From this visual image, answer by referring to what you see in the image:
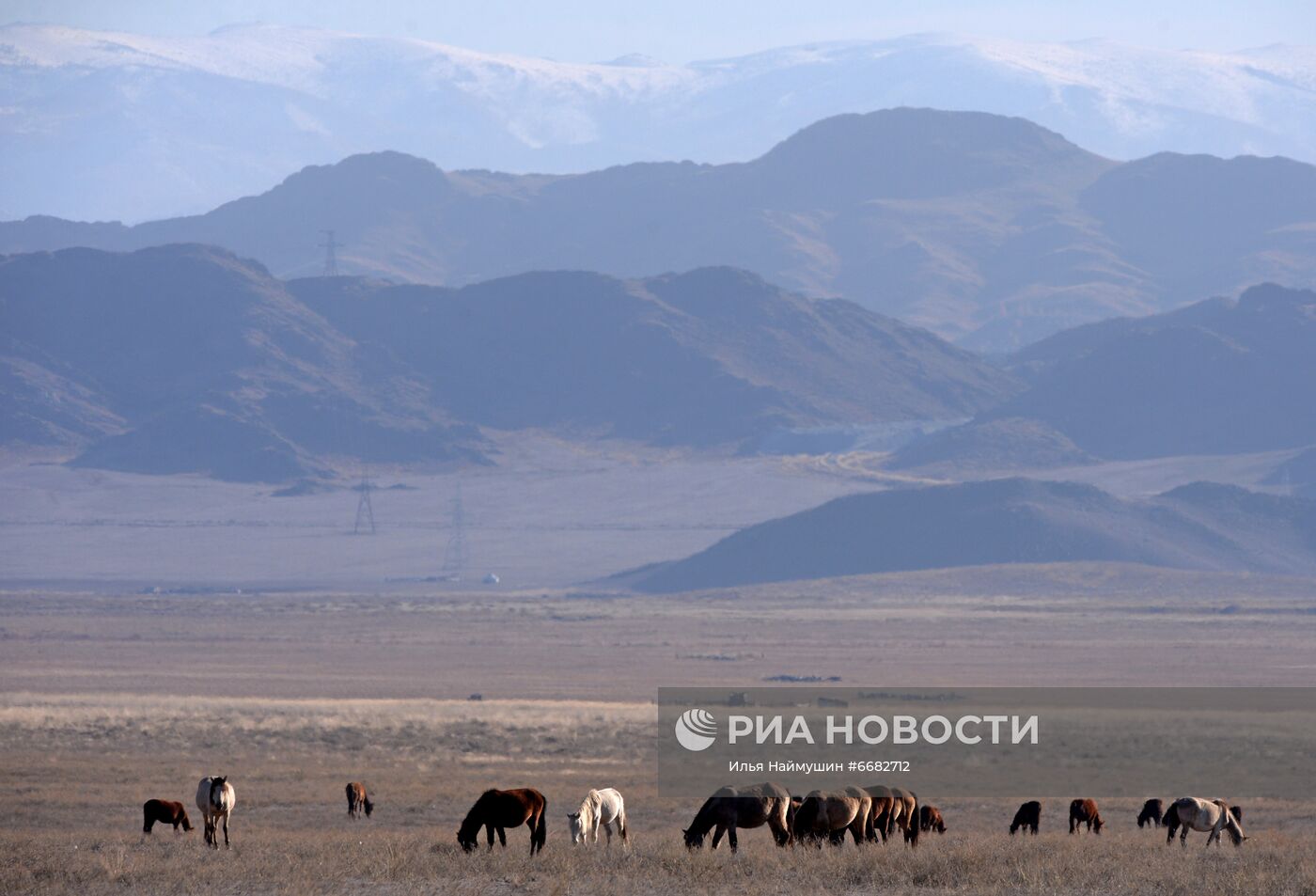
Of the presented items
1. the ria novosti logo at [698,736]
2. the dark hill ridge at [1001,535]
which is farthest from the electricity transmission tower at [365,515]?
the ria novosti logo at [698,736]

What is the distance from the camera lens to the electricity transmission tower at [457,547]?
127 metres

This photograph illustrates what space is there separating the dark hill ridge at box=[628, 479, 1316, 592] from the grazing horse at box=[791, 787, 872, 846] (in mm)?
98673

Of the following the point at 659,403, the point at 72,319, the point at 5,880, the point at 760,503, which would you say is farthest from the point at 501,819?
the point at 72,319

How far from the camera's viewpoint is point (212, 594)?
114312mm

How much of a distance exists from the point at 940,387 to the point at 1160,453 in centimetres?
3330

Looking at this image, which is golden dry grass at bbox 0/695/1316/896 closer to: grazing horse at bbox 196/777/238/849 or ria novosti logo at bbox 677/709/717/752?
grazing horse at bbox 196/777/238/849

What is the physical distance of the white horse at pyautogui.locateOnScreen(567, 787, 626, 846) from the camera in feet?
59.9

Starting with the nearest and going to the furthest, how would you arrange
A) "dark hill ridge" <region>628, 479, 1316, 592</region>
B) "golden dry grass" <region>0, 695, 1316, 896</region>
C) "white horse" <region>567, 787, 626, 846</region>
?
"golden dry grass" <region>0, 695, 1316, 896</region> < "white horse" <region>567, 787, 626, 846</region> < "dark hill ridge" <region>628, 479, 1316, 592</region>

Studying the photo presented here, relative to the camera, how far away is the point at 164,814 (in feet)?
69.6

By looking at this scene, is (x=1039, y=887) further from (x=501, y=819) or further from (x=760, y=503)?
(x=760, y=503)

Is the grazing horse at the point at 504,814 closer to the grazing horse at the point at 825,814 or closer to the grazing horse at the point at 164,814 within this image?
the grazing horse at the point at 825,814

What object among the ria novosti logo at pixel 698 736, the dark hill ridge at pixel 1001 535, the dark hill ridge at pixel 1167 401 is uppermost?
the dark hill ridge at pixel 1167 401

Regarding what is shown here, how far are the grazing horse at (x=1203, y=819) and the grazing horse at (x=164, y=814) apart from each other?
11.0 m

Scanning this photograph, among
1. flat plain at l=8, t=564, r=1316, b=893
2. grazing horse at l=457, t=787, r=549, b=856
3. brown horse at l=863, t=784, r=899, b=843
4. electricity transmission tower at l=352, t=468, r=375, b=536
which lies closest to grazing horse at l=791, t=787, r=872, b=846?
brown horse at l=863, t=784, r=899, b=843
